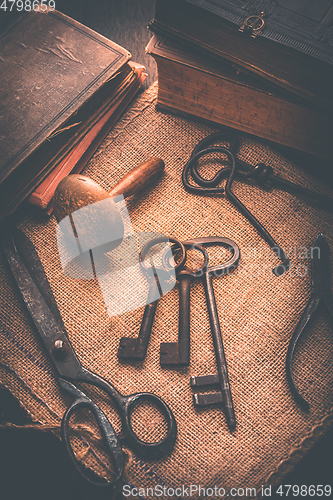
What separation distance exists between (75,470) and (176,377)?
0.35 m

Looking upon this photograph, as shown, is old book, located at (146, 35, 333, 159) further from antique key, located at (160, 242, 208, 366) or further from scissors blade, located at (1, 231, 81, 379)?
scissors blade, located at (1, 231, 81, 379)

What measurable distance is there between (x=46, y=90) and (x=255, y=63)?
2.29 feet

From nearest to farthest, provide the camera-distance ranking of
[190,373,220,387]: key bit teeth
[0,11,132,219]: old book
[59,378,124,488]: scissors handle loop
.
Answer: [59,378,124,488]: scissors handle loop < [190,373,220,387]: key bit teeth < [0,11,132,219]: old book

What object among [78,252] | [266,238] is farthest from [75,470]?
[266,238]

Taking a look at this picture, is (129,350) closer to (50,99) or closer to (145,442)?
(145,442)

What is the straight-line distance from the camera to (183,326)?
3.58 feet

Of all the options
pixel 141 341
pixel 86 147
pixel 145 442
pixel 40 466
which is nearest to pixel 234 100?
pixel 86 147

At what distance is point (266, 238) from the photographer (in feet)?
3.94

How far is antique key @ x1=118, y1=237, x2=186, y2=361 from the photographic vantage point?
3.51 ft

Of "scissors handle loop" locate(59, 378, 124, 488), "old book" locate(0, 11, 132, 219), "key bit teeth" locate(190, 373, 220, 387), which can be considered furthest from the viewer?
"old book" locate(0, 11, 132, 219)

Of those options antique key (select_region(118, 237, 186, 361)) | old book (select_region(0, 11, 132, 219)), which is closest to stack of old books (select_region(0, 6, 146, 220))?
old book (select_region(0, 11, 132, 219))

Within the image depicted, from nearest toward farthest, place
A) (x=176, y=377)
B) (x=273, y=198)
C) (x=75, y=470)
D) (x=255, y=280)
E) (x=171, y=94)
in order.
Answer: (x=75, y=470), (x=176, y=377), (x=255, y=280), (x=273, y=198), (x=171, y=94)

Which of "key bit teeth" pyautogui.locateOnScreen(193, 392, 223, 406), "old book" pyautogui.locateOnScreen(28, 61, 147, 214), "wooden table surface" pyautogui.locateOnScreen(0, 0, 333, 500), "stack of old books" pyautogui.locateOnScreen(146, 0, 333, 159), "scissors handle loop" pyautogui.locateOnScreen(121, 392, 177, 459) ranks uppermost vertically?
"stack of old books" pyautogui.locateOnScreen(146, 0, 333, 159)

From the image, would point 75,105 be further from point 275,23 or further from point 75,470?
point 75,470
